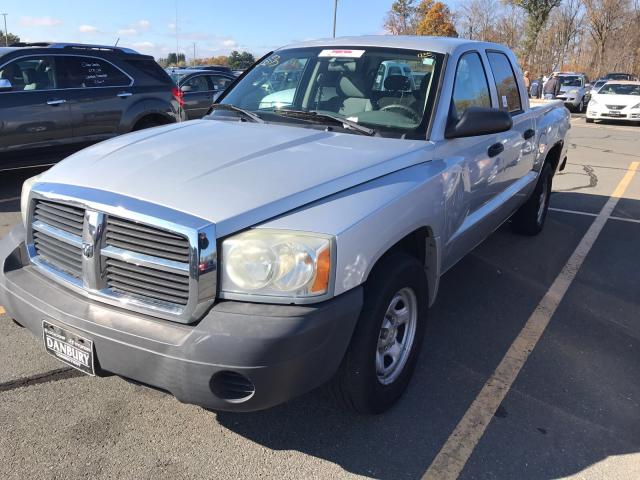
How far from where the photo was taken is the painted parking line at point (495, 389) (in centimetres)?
A: 260

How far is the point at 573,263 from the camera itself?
531 cm

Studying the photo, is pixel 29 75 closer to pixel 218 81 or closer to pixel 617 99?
pixel 218 81

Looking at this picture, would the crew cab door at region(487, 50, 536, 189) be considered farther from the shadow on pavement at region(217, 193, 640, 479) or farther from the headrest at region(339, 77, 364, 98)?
the headrest at region(339, 77, 364, 98)

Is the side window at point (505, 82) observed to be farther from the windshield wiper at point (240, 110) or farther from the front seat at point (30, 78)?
the front seat at point (30, 78)

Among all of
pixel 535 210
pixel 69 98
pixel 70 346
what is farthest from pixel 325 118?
pixel 69 98

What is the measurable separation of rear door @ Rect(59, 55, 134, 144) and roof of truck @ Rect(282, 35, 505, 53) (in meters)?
4.57

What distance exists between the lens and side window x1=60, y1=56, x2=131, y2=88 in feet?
24.8

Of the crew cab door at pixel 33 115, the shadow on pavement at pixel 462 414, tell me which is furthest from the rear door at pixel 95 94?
the shadow on pavement at pixel 462 414

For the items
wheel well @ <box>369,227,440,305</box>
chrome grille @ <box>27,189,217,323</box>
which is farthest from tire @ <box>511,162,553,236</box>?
chrome grille @ <box>27,189,217,323</box>

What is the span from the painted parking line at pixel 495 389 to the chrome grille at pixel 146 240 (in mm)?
1455

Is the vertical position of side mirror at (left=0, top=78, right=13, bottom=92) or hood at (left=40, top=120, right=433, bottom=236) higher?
hood at (left=40, top=120, right=433, bottom=236)

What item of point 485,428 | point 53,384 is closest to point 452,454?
point 485,428

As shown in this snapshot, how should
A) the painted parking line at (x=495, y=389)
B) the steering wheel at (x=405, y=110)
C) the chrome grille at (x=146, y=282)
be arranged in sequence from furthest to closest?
the steering wheel at (x=405, y=110)
the painted parking line at (x=495, y=389)
the chrome grille at (x=146, y=282)

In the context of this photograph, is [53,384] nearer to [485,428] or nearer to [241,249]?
[241,249]
